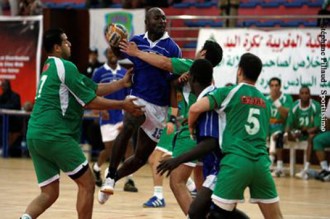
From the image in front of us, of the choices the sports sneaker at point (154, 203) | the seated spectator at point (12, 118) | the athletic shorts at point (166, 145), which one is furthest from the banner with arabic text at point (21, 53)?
the sports sneaker at point (154, 203)

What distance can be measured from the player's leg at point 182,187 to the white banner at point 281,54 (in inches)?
353

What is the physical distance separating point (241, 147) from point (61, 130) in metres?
2.20

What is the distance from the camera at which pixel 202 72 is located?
30.7 ft

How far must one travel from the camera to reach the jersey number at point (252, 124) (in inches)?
344

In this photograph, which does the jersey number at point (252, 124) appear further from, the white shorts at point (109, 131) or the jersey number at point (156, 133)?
the white shorts at point (109, 131)

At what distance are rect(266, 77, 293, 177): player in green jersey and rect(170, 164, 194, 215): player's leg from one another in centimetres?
864

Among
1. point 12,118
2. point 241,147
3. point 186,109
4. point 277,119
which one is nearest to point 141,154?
point 186,109

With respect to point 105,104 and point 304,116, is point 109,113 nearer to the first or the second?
point 304,116

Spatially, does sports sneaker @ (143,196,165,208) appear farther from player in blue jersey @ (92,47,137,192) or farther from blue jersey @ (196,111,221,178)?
blue jersey @ (196,111,221,178)

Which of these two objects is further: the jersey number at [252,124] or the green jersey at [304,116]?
the green jersey at [304,116]

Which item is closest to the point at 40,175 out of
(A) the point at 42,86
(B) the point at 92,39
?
(A) the point at 42,86

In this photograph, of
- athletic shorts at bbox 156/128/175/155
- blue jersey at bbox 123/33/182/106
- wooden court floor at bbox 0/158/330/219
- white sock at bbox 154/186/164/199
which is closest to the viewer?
blue jersey at bbox 123/33/182/106

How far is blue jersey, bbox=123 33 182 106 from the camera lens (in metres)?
11.4

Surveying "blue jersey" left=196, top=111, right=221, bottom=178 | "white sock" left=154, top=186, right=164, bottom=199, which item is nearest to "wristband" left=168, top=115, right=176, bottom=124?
"white sock" left=154, top=186, right=164, bottom=199
